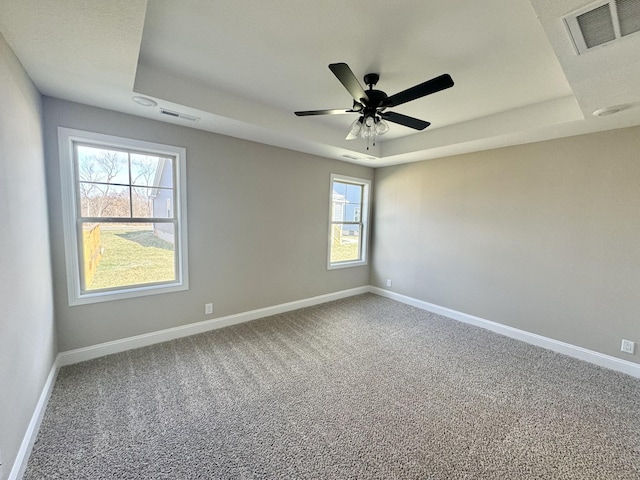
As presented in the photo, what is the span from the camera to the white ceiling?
1.48 m

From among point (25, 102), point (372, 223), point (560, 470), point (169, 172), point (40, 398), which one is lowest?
point (560, 470)

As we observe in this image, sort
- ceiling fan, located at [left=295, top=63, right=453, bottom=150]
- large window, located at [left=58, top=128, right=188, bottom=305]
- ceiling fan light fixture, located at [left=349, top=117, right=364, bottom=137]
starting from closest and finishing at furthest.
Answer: ceiling fan, located at [left=295, top=63, right=453, bottom=150] → ceiling fan light fixture, located at [left=349, top=117, right=364, bottom=137] → large window, located at [left=58, top=128, right=188, bottom=305]

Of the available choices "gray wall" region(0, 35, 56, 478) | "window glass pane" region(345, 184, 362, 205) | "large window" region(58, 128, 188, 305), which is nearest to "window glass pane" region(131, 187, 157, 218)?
"large window" region(58, 128, 188, 305)

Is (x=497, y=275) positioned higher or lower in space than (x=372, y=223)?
lower

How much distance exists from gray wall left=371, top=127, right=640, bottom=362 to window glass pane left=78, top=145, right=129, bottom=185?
3.97 metres

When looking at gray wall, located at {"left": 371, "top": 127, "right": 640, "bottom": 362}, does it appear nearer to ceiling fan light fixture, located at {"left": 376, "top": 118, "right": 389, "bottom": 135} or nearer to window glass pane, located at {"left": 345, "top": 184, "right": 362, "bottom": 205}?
window glass pane, located at {"left": 345, "top": 184, "right": 362, "bottom": 205}

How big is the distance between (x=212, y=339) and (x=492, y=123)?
4100 millimetres

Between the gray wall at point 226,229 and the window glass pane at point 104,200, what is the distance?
20cm

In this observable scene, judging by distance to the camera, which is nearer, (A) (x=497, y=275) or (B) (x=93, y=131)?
(B) (x=93, y=131)

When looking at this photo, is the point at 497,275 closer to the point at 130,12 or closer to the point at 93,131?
the point at 130,12

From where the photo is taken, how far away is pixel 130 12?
1.31 meters

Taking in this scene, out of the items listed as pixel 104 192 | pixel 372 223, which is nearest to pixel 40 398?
pixel 104 192

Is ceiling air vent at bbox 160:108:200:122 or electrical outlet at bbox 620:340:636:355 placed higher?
ceiling air vent at bbox 160:108:200:122

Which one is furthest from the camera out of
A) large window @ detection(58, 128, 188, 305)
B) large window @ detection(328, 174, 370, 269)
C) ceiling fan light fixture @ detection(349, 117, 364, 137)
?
large window @ detection(328, 174, 370, 269)
